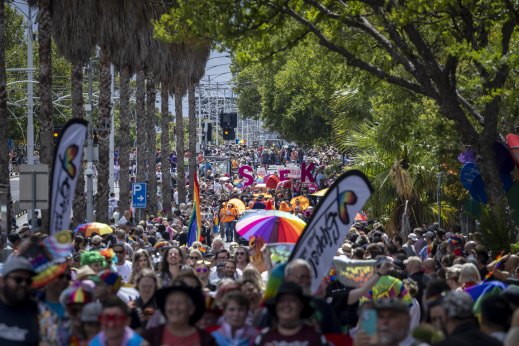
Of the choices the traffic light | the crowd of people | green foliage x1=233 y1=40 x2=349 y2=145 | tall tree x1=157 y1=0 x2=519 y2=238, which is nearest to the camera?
the crowd of people

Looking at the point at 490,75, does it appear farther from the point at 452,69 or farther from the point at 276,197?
the point at 276,197

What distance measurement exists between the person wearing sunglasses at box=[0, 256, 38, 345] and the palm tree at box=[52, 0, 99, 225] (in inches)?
845

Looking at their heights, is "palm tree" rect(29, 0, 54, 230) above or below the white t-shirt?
→ above

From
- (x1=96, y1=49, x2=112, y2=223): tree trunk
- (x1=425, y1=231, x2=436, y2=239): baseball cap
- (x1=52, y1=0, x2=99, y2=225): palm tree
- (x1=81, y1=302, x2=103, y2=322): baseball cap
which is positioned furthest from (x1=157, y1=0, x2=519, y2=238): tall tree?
(x1=96, y1=49, x2=112, y2=223): tree trunk

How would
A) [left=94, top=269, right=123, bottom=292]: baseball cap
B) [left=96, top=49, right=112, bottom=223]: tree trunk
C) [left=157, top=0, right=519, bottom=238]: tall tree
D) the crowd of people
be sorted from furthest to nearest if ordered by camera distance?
[left=96, top=49, right=112, bottom=223]: tree trunk < [left=157, top=0, right=519, bottom=238]: tall tree < [left=94, top=269, right=123, bottom=292]: baseball cap < the crowd of people

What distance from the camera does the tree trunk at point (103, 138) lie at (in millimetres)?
32281

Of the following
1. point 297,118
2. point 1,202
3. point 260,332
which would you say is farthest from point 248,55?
point 297,118

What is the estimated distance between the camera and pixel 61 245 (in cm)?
971

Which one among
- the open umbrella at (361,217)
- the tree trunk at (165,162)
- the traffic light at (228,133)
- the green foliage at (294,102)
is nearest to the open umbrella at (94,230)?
the open umbrella at (361,217)

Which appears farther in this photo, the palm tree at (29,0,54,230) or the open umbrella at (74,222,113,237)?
the palm tree at (29,0,54,230)

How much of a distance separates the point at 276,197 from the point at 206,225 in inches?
457

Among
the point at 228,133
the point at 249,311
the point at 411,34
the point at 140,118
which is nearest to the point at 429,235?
the point at 411,34

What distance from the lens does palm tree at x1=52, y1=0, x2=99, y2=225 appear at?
30.3 m

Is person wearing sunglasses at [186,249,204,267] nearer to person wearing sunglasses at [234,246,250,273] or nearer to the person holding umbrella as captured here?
person wearing sunglasses at [234,246,250,273]
